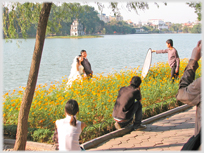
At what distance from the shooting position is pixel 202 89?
8.23ft

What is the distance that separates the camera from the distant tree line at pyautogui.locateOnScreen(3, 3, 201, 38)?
197 inches

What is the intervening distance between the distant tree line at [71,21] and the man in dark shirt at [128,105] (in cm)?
161

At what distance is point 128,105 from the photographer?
4867 millimetres

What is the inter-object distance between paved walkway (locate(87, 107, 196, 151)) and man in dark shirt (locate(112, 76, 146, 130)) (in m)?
0.25

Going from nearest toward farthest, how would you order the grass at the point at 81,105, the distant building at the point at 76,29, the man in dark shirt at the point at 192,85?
the man in dark shirt at the point at 192,85, the grass at the point at 81,105, the distant building at the point at 76,29

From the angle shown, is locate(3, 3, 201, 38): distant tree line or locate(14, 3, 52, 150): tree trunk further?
locate(3, 3, 201, 38): distant tree line

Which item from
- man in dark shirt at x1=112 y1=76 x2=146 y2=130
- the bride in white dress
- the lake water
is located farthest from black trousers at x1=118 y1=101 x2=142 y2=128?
the bride in white dress

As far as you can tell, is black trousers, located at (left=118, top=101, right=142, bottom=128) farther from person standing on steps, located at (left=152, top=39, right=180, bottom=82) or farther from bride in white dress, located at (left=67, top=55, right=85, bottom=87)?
person standing on steps, located at (left=152, top=39, right=180, bottom=82)

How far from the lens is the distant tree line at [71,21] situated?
5.01 meters

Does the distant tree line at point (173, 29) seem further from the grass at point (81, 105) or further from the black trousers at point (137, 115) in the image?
the black trousers at point (137, 115)

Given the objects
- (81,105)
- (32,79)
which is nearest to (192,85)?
(32,79)

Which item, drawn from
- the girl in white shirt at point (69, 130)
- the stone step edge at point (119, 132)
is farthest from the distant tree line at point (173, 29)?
Result: the girl in white shirt at point (69, 130)

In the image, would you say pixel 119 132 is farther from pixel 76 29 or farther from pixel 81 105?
pixel 76 29

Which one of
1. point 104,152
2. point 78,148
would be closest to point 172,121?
point 104,152
